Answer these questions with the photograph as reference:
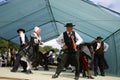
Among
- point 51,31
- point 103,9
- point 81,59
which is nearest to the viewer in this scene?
point 81,59

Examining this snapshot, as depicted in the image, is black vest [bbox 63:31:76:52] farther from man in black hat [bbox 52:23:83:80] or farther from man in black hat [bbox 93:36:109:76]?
man in black hat [bbox 93:36:109:76]

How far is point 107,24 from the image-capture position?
15625 mm

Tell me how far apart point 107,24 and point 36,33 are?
5661mm

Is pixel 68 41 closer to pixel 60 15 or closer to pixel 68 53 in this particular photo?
pixel 68 53

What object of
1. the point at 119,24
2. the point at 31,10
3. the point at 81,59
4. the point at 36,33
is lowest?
the point at 81,59

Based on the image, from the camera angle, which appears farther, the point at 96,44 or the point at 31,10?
the point at 31,10

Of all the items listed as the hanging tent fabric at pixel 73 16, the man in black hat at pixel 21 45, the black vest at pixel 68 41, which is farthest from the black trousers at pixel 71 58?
the hanging tent fabric at pixel 73 16

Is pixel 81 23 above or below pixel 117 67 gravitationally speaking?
above

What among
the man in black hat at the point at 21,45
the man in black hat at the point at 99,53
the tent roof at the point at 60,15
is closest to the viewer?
the man in black hat at the point at 21,45

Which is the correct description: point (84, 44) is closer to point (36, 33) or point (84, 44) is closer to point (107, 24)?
point (36, 33)

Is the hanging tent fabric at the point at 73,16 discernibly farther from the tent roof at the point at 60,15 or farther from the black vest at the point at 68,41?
the black vest at the point at 68,41

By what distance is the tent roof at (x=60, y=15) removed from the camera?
15.0 metres

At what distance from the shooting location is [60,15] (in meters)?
17.3

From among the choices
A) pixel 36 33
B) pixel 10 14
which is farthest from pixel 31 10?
pixel 36 33
